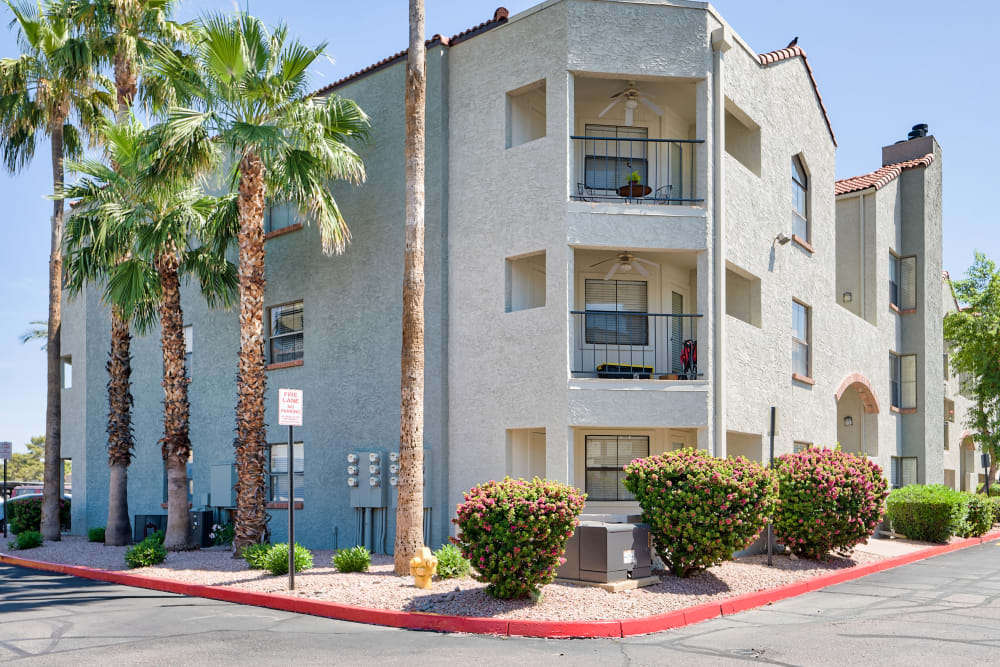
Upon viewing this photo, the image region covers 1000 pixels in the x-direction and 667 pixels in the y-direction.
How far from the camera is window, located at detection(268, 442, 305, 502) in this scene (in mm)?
20109

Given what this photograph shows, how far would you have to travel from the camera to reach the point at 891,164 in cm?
2989

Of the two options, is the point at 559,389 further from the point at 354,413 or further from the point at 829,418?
the point at 829,418

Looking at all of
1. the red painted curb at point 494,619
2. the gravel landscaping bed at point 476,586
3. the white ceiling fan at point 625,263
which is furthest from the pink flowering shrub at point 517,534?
the white ceiling fan at point 625,263

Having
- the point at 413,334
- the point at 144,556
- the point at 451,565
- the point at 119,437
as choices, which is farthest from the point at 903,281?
the point at 144,556

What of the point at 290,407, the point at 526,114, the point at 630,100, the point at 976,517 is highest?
the point at 630,100

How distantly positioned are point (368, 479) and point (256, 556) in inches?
114

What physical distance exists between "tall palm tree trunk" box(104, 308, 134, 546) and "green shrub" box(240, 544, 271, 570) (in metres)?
6.29

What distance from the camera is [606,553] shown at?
41.5ft

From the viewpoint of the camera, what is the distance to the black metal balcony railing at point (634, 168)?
703 inches

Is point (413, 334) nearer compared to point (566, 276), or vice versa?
point (413, 334)

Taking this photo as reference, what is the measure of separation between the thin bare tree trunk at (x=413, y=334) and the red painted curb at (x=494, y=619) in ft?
7.65

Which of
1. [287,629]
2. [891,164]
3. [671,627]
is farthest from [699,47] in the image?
[891,164]

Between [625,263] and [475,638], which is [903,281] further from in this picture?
[475,638]

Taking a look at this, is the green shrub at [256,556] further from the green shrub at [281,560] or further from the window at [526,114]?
the window at [526,114]
